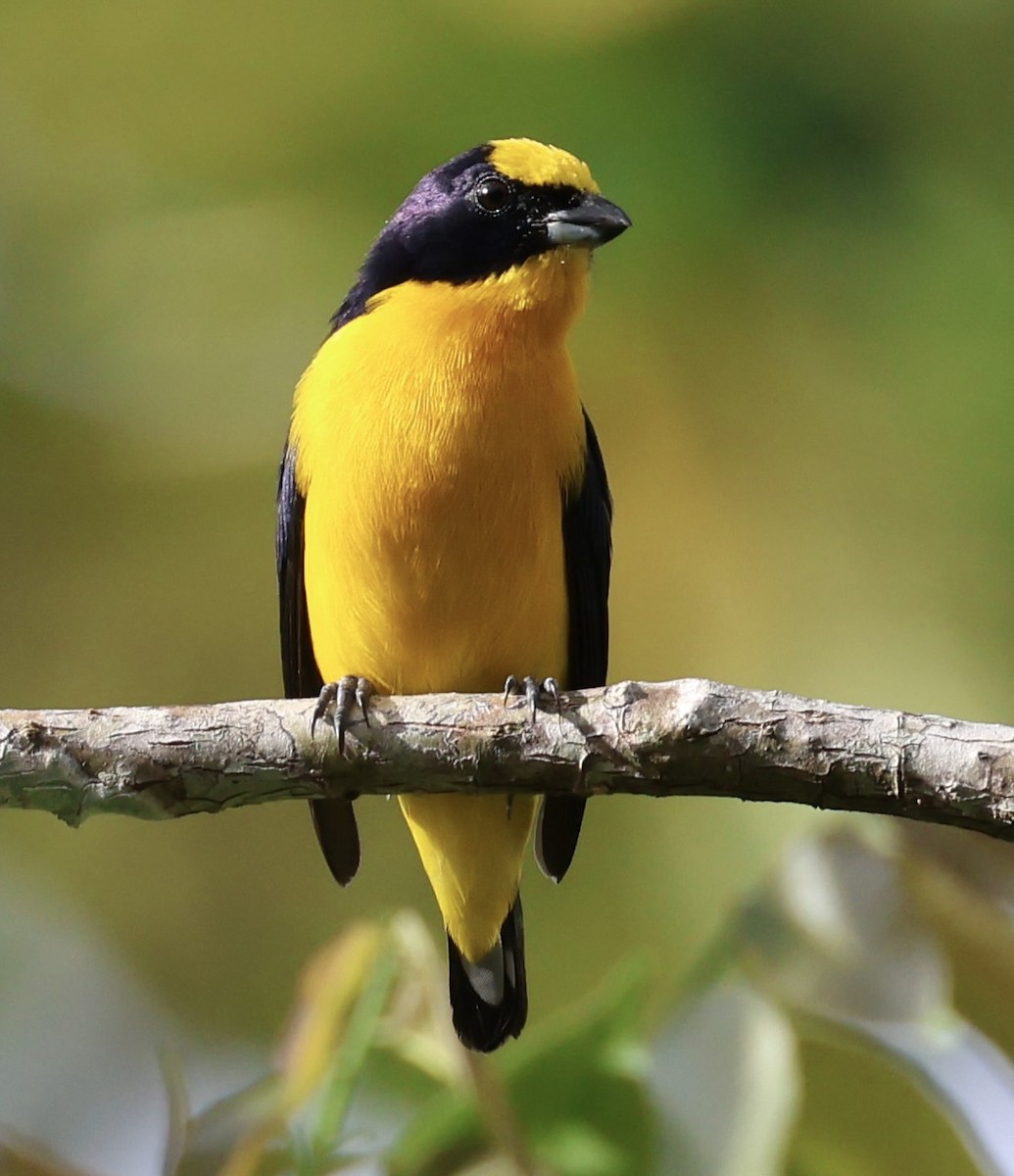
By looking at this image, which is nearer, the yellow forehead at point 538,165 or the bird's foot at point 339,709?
the bird's foot at point 339,709

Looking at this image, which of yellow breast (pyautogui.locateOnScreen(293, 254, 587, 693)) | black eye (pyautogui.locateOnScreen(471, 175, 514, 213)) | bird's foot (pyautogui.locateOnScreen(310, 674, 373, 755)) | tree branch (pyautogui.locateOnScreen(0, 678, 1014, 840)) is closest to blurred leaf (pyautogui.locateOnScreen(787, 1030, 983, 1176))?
tree branch (pyautogui.locateOnScreen(0, 678, 1014, 840))

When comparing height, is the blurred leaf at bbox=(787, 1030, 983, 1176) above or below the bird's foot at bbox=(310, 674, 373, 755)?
below

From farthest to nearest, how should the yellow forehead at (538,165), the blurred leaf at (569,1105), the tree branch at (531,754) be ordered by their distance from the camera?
the yellow forehead at (538,165), the blurred leaf at (569,1105), the tree branch at (531,754)

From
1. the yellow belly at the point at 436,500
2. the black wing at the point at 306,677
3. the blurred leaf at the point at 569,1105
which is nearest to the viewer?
the blurred leaf at the point at 569,1105

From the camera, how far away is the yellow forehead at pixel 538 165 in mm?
3867

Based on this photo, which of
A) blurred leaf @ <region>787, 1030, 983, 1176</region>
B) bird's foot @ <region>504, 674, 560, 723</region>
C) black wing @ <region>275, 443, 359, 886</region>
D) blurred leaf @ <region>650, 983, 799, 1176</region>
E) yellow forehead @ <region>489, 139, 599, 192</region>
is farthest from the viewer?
black wing @ <region>275, 443, 359, 886</region>

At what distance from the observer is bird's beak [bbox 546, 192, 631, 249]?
3754mm

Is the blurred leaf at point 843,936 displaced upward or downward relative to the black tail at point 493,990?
upward

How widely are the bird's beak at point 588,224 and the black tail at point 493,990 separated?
1789mm

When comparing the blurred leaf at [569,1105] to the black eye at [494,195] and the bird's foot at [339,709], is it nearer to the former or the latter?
the bird's foot at [339,709]

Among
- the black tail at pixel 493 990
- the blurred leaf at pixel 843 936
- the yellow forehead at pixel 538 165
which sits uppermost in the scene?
the yellow forehead at pixel 538 165

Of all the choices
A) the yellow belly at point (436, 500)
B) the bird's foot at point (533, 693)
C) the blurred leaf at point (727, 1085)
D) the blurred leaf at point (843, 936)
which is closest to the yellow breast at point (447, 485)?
the yellow belly at point (436, 500)

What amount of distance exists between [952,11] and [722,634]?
2.40m

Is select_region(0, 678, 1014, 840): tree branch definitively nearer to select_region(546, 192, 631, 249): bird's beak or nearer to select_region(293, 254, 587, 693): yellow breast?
select_region(293, 254, 587, 693): yellow breast
